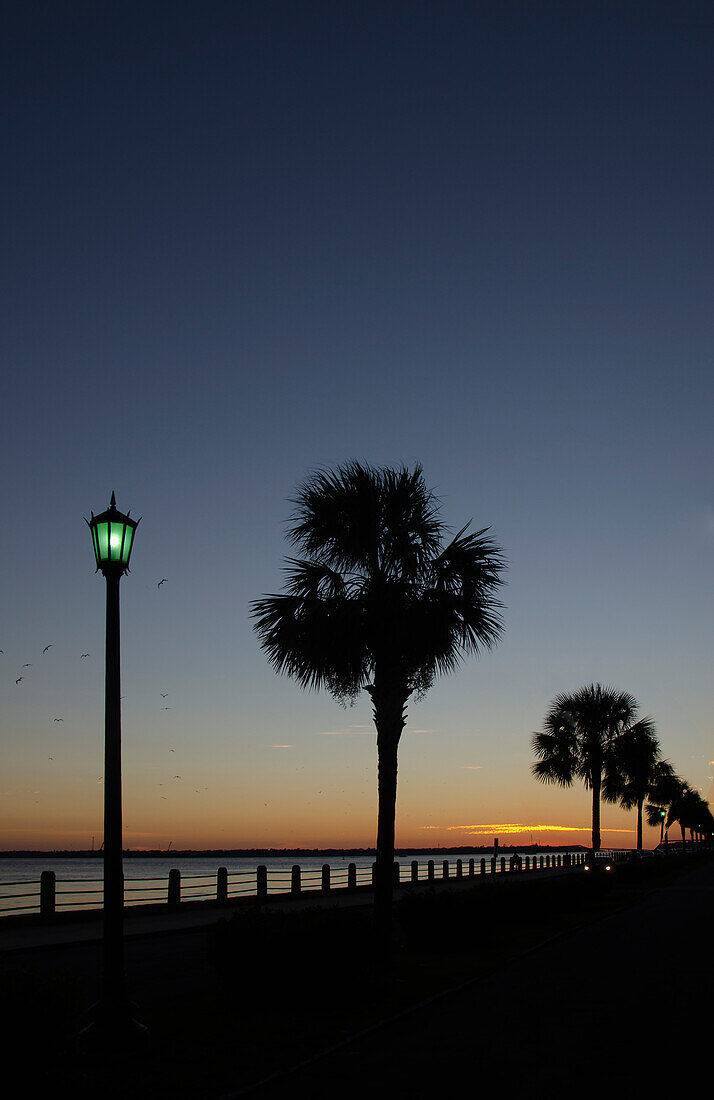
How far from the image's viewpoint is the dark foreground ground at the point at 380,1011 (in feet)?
25.6

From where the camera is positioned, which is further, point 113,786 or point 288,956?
point 288,956

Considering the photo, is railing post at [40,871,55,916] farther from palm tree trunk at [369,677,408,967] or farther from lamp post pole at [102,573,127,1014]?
lamp post pole at [102,573,127,1014]

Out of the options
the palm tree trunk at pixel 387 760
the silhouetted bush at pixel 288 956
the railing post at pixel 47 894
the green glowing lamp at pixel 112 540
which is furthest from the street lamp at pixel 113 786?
the railing post at pixel 47 894

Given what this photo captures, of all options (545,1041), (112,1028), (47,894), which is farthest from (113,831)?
(47,894)

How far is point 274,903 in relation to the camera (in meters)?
31.5

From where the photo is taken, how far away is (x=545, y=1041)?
9.84m

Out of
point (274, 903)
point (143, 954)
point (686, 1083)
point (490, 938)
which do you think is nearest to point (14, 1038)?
point (686, 1083)

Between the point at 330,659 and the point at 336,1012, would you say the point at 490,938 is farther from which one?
the point at 336,1012

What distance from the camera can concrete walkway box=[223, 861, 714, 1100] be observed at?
8.02m

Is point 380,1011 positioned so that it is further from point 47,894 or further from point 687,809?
point 687,809

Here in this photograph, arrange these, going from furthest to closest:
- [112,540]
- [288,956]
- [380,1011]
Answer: [288,956], [380,1011], [112,540]

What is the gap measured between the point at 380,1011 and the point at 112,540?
Result: 5873mm

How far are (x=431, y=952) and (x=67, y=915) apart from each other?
10390mm

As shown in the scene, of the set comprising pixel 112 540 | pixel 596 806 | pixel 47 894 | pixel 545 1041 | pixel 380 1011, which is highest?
pixel 112 540
